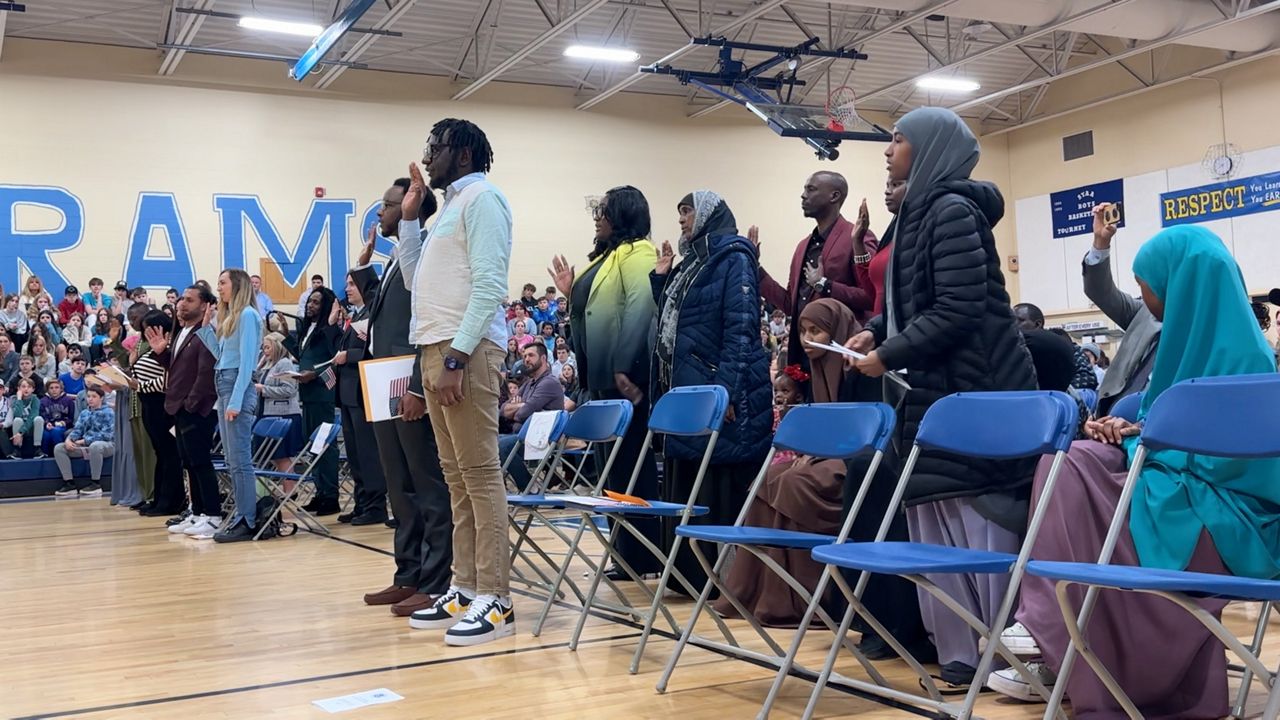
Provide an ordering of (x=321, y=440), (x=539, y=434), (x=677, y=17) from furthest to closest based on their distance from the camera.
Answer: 1. (x=677, y=17)
2. (x=321, y=440)
3. (x=539, y=434)

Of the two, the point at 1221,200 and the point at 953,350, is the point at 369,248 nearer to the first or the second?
the point at 953,350

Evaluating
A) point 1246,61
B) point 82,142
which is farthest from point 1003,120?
point 82,142

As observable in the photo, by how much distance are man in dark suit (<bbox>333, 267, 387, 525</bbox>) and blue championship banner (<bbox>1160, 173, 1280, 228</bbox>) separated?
13950 millimetres

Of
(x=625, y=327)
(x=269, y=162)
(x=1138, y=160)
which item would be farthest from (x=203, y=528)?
(x=1138, y=160)

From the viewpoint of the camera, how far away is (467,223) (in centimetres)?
363

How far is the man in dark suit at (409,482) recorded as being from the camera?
13.3 ft

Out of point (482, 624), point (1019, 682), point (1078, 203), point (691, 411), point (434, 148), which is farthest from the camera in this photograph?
point (1078, 203)

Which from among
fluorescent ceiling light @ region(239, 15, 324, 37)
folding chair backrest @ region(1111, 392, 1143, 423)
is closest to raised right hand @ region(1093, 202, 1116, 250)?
folding chair backrest @ region(1111, 392, 1143, 423)

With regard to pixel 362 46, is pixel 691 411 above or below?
below

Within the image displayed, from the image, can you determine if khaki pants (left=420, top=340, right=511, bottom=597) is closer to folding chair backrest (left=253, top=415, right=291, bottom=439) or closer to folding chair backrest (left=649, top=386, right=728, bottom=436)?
folding chair backrest (left=649, top=386, right=728, bottom=436)

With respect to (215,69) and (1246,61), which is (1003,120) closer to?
(1246,61)

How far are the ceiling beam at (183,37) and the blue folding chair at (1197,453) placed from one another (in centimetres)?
1326

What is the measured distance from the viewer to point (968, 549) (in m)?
2.63

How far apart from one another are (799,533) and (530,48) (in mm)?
12796
